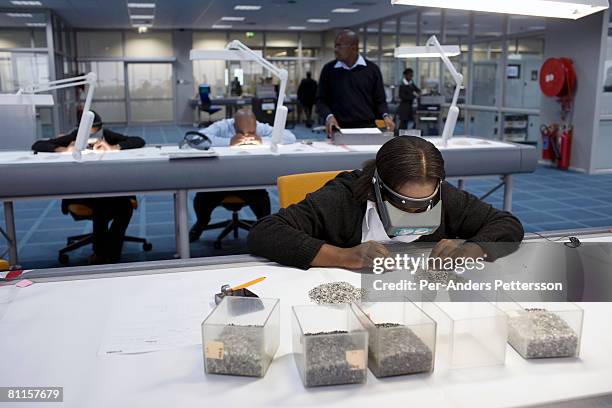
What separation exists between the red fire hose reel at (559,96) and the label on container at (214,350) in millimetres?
7497

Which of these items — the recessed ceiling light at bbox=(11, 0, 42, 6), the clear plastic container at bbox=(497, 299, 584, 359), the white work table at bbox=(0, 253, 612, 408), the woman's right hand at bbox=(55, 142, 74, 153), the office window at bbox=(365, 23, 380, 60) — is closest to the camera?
the white work table at bbox=(0, 253, 612, 408)

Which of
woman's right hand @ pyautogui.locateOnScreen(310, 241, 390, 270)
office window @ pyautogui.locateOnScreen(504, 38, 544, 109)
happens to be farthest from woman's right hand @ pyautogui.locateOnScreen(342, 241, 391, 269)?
office window @ pyautogui.locateOnScreen(504, 38, 544, 109)

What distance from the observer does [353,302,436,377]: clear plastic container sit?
1052 mm

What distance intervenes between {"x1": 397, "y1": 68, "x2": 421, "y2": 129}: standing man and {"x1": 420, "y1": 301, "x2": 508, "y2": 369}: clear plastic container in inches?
393

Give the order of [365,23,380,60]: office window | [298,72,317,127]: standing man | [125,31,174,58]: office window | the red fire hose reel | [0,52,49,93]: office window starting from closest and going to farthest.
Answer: the red fire hose reel → [0,52,49,93]: office window → [365,23,380,60]: office window → [298,72,317,127]: standing man → [125,31,174,58]: office window

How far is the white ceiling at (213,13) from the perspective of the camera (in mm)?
10688

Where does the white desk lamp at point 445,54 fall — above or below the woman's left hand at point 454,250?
above

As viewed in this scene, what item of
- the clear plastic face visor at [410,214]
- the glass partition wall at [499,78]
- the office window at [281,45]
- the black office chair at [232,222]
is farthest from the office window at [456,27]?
the clear plastic face visor at [410,214]

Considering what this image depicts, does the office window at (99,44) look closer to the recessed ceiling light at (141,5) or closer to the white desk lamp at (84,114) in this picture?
the recessed ceiling light at (141,5)

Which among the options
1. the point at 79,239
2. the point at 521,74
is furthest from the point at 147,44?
the point at 79,239

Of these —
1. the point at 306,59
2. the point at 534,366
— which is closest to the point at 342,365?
the point at 534,366

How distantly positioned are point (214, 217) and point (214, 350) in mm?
4568

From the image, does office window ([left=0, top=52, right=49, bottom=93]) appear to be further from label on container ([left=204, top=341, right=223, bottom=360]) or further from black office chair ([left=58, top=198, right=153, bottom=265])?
label on container ([left=204, top=341, right=223, bottom=360])

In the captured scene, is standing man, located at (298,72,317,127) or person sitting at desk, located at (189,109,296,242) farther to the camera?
standing man, located at (298,72,317,127)
